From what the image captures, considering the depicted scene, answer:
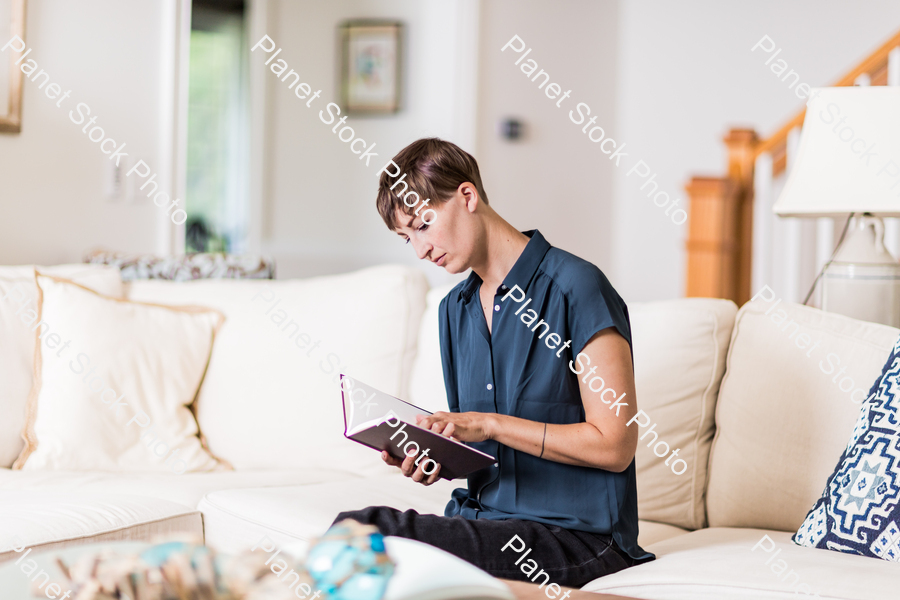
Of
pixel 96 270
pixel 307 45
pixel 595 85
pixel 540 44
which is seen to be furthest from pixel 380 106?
pixel 96 270

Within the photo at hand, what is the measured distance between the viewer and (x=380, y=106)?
3.98m

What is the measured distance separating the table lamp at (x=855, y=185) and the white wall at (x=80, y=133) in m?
2.09

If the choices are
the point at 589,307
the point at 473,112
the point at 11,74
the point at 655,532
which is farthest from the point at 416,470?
the point at 473,112

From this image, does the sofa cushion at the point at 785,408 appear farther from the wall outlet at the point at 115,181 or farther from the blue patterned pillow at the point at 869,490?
the wall outlet at the point at 115,181

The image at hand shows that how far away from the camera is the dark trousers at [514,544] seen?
3.93 feet

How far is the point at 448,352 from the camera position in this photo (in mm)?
1473

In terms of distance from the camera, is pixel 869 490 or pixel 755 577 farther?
pixel 869 490

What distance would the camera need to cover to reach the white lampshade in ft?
5.36

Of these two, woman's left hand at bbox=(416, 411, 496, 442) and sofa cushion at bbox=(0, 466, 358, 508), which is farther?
sofa cushion at bbox=(0, 466, 358, 508)

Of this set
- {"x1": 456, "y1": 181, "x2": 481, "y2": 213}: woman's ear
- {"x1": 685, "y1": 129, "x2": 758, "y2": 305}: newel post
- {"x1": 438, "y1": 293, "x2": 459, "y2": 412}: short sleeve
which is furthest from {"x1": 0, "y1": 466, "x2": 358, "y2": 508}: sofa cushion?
{"x1": 685, "y1": 129, "x2": 758, "y2": 305}: newel post

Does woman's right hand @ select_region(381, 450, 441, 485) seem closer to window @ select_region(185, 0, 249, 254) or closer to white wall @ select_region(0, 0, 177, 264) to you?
white wall @ select_region(0, 0, 177, 264)

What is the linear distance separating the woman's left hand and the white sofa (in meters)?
0.28

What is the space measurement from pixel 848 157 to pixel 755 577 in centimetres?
93

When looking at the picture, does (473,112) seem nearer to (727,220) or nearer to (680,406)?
(727,220)
